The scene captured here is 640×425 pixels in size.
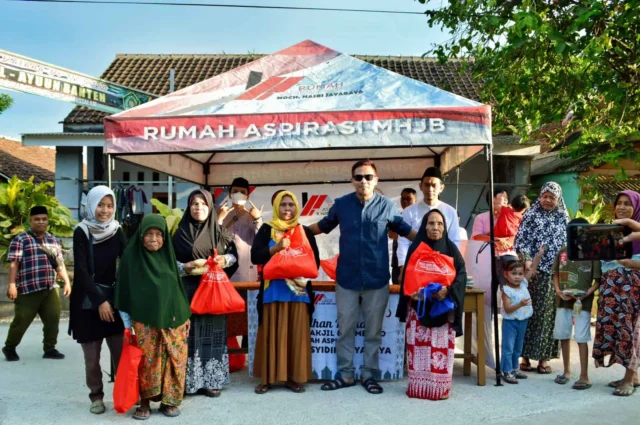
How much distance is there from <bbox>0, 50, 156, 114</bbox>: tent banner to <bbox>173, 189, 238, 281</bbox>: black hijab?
540 centimetres

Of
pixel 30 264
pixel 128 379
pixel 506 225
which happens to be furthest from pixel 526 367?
pixel 30 264

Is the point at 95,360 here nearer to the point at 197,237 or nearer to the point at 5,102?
the point at 197,237

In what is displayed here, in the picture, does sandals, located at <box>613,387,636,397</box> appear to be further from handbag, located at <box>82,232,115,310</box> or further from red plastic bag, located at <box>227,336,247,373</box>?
handbag, located at <box>82,232,115,310</box>

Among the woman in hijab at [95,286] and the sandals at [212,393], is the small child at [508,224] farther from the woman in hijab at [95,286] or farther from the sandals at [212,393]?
the woman in hijab at [95,286]

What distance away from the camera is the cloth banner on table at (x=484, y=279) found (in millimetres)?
5691

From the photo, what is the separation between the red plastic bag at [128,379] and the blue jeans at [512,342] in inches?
126

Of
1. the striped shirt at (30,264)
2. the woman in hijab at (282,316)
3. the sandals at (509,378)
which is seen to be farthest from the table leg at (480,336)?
the striped shirt at (30,264)

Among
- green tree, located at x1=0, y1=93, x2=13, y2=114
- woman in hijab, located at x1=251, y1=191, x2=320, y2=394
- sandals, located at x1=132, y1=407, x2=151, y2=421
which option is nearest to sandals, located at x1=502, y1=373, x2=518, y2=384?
woman in hijab, located at x1=251, y1=191, x2=320, y2=394

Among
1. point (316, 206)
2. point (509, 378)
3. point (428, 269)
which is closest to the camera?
point (428, 269)

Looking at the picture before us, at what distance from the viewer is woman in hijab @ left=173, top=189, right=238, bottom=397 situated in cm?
500

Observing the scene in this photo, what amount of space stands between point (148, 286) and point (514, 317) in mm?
3267

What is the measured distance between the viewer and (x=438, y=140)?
5293mm

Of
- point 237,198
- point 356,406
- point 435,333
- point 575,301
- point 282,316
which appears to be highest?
point 237,198

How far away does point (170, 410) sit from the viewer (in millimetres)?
4547
